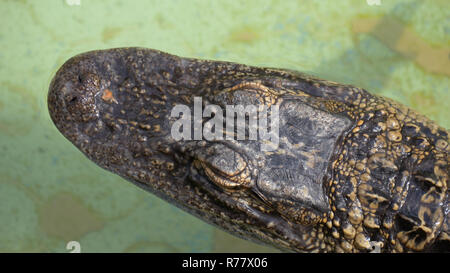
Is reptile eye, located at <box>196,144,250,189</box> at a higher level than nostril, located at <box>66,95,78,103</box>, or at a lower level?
lower

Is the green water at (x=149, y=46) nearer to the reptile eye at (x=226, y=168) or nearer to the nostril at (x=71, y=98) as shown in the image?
the nostril at (x=71, y=98)

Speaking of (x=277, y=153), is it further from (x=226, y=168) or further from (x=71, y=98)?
(x=71, y=98)

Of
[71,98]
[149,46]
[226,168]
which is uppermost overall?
[149,46]

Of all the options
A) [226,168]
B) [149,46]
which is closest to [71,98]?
[226,168]

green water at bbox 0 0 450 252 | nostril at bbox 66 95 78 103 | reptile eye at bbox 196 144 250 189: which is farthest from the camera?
green water at bbox 0 0 450 252

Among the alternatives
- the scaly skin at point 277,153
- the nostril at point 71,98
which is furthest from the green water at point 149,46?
the nostril at point 71,98

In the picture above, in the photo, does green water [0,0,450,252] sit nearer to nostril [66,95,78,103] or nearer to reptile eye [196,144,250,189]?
nostril [66,95,78,103]

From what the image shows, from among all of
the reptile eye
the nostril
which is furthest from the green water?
the reptile eye
